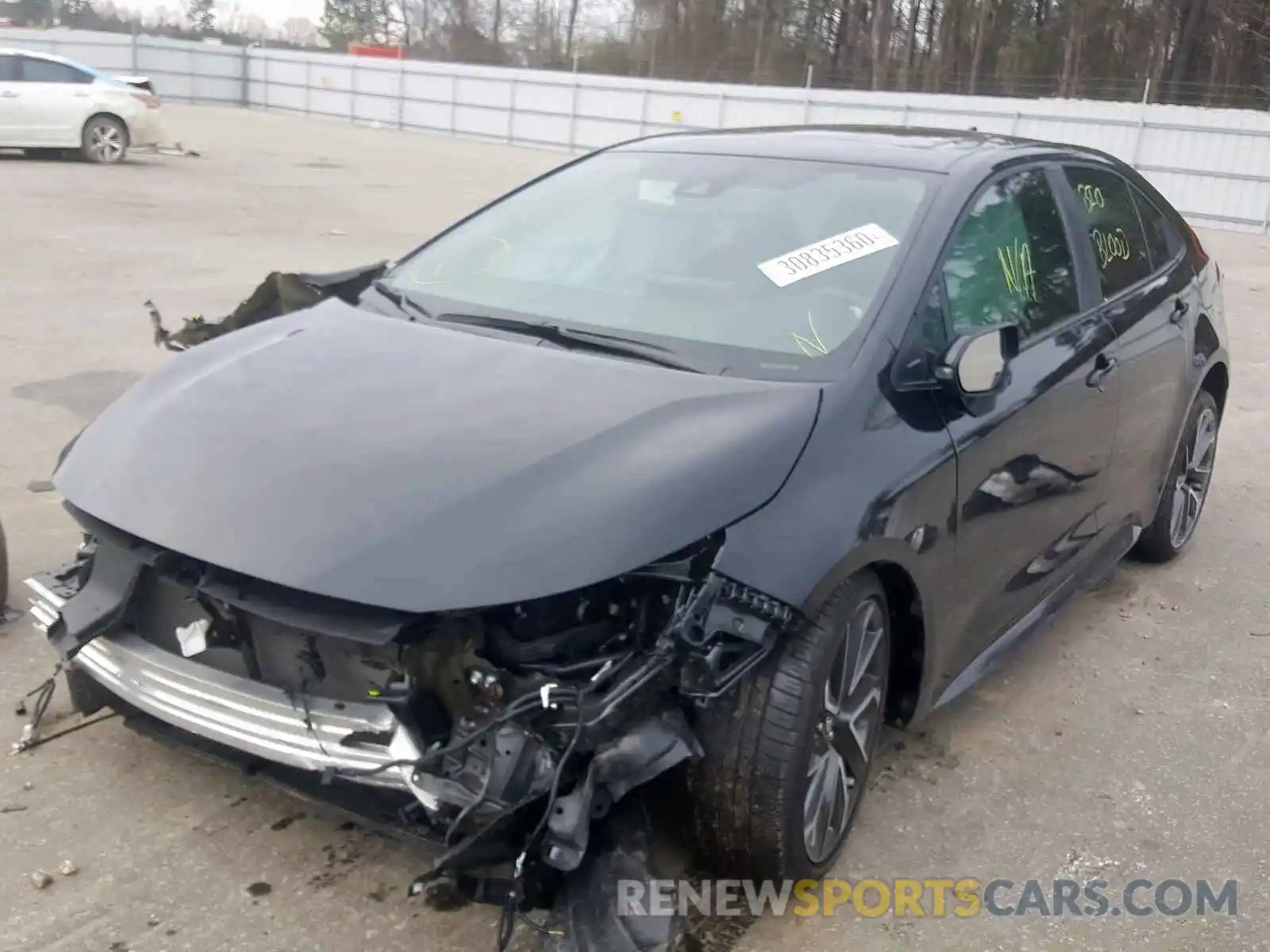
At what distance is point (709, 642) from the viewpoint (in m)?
2.48

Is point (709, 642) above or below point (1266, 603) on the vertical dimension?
above

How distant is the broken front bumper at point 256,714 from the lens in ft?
7.89

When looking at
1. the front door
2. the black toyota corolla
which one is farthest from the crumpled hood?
the front door

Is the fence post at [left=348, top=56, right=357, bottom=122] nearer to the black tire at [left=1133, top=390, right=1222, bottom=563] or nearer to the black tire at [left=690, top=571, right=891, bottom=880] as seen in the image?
the black tire at [left=1133, top=390, right=1222, bottom=563]

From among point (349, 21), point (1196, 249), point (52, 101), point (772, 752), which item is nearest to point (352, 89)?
point (52, 101)

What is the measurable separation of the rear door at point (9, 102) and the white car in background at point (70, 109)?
0.01 m

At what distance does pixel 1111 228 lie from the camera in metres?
4.38

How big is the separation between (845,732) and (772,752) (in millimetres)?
353

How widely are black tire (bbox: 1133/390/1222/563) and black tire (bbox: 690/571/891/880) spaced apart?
271cm

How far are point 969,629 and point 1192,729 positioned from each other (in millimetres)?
1063

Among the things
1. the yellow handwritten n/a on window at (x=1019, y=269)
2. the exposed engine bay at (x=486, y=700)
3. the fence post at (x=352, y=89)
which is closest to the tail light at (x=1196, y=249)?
the yellow handwritten n/a on window at (x=1019, y=269)

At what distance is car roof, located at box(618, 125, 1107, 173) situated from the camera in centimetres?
370

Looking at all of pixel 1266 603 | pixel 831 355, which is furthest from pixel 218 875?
pixel 1266 603

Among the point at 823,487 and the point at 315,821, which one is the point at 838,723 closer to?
the point at 823,487
